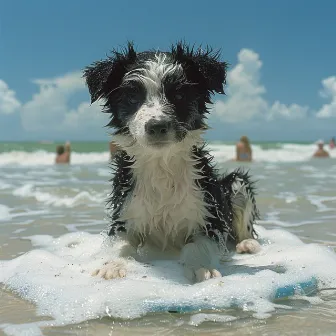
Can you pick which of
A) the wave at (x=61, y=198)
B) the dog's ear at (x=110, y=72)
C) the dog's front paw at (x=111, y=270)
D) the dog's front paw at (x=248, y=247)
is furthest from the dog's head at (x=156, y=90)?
the wave at (x=61, y=198)

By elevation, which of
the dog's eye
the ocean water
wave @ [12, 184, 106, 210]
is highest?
the dog's eye

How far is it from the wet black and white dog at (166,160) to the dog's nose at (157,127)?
13 cm

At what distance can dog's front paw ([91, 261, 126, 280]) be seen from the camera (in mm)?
3560

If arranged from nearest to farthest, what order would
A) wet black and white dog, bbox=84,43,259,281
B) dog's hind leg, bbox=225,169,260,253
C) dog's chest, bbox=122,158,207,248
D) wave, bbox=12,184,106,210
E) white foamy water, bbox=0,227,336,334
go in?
1. white foamy water, bbox=0,227,336,334
2. wet black and white dog, bbox=84,43,259,281
3. dog's chest, bbox=122,158,207,248
4. dog's hind leg, bbox=225,169,260,253
5. wave, bbox=12,184,106,210

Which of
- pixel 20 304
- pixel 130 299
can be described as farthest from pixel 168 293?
pixel 20 304

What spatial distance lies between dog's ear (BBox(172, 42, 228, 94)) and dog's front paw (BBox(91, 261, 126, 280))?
5.25 feet

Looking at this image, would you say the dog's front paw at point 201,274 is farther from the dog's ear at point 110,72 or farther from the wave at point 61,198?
the wave at point 61,198

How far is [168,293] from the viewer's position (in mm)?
3156

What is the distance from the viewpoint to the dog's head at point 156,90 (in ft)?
11.7

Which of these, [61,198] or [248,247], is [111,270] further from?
[61,198]

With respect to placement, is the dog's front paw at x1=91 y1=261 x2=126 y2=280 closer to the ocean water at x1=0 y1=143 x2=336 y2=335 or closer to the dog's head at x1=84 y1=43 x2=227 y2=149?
the ocean water at x1=0 y1=143 x2=336 y2=335

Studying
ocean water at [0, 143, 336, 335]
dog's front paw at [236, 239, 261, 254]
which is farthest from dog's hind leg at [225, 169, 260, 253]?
ocean water at [0, 143, 336, 335]

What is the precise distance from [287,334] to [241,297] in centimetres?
51

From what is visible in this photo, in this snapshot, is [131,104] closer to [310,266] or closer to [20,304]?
[20,304]
